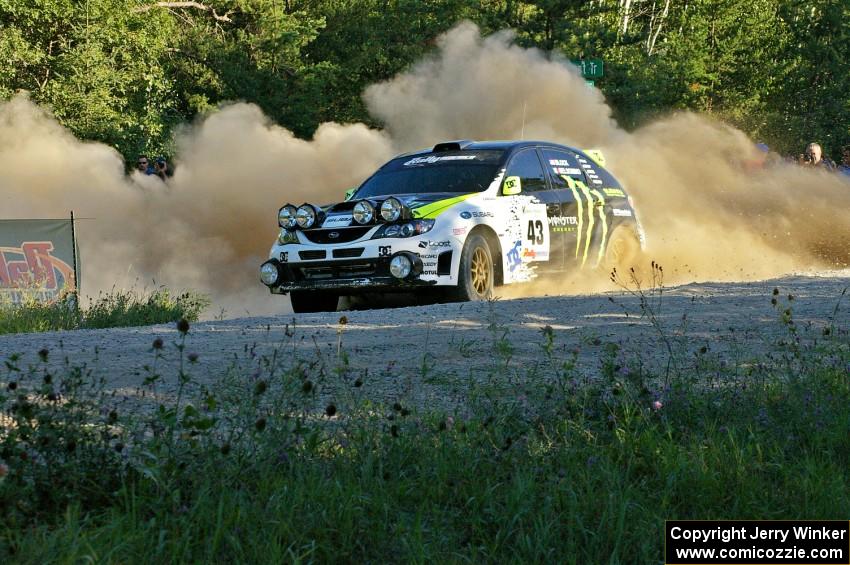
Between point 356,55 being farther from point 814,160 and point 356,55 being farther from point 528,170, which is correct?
point 528,170

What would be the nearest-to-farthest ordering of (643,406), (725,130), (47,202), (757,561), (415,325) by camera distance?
(757,561)
(643,406)
(415,325)
(47,202)
(725,130)

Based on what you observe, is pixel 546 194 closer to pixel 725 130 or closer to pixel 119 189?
pixel 119 189

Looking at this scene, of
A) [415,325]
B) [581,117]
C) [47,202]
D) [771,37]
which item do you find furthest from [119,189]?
[771,37]

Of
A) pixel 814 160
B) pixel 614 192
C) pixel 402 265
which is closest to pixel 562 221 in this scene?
pixel 614 192

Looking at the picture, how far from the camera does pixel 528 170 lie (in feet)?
39.2

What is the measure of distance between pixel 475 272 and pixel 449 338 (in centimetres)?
316

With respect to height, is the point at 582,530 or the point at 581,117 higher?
the point at 581,117

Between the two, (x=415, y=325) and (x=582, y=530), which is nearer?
(x=582, y=530)

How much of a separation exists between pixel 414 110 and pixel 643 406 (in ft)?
70.5

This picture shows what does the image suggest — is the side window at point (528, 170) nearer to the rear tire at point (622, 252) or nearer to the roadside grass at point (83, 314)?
the rear tire at point (622, 252)

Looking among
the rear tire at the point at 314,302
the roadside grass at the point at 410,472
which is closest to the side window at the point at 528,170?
the rear tire at the point at 314,302

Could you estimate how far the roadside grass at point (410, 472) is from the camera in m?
3.90

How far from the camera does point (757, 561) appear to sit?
13.3 ft

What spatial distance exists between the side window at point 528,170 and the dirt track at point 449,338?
6.88 ft
